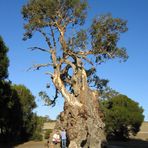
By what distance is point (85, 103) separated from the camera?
120ft

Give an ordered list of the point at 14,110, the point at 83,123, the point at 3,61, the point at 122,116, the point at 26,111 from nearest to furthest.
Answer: the point at 83,123, the point at 3,61, the point at 14,110, the point at 26,111, the point at 122,116

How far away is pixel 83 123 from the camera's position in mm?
35312

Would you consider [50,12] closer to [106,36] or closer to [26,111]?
[106,36]

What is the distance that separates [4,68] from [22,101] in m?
13.9

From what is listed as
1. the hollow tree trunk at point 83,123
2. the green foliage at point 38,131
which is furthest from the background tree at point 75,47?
the green foliage at point 38,131

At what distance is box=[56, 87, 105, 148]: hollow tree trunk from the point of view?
3488 cm

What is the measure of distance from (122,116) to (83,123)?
106ft

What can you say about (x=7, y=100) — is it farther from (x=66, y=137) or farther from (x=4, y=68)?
(x=66, y=137)

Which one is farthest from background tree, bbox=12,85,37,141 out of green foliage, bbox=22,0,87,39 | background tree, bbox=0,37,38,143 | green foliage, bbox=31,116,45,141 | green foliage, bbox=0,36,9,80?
green foliage, bbox=22,0,87,39

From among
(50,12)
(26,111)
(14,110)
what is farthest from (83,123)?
(26,111)

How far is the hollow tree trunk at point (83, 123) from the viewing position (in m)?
34.9

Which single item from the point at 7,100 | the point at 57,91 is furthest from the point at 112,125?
the point at 57,91

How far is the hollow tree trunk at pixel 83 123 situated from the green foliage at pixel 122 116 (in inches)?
1141

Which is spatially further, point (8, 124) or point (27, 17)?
point (8, 124)
